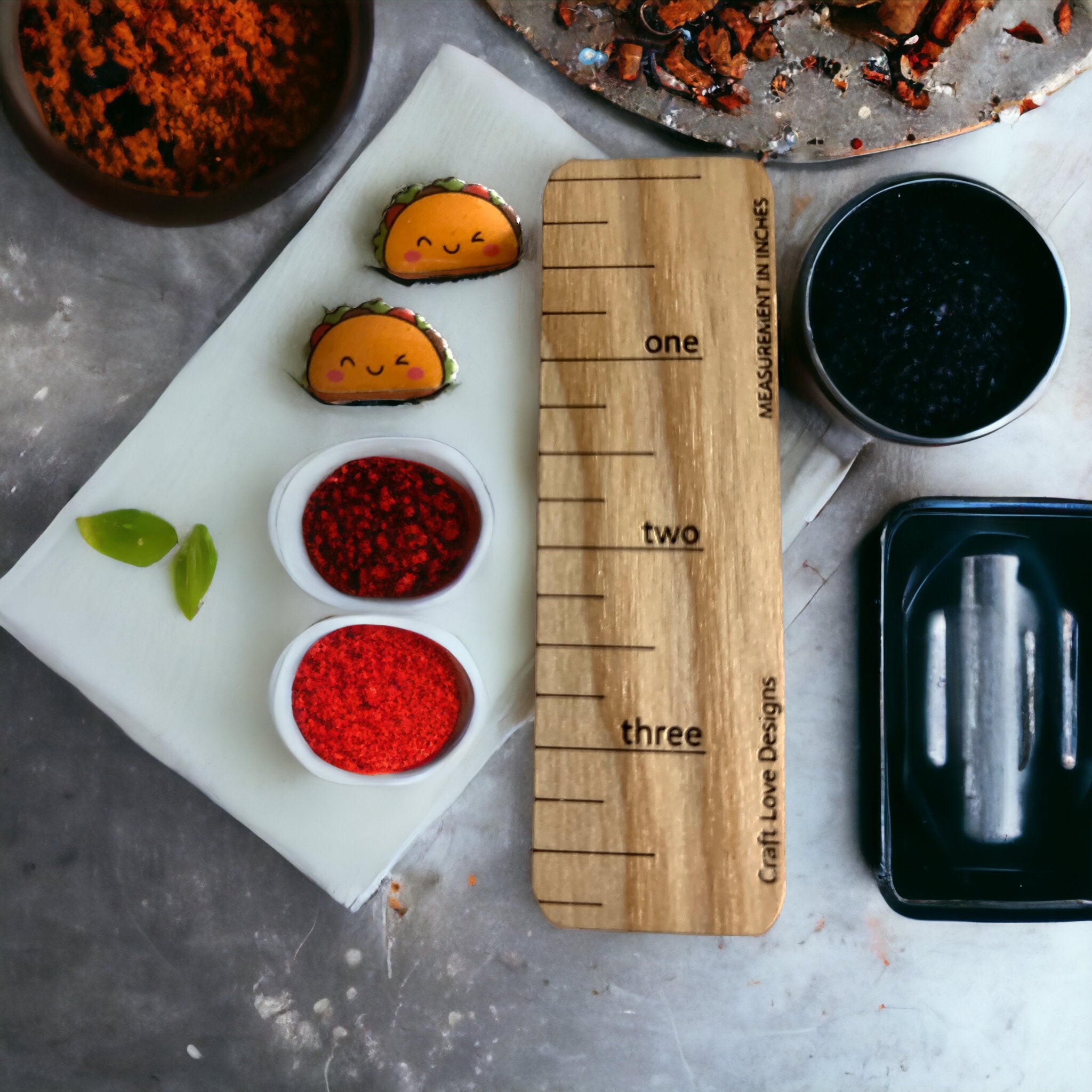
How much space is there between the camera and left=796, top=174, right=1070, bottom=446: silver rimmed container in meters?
0.61

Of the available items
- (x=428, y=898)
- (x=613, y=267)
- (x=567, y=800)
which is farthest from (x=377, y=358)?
(x=428, y=898)

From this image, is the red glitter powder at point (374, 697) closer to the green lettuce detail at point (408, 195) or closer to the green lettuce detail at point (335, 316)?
the green lettuce detail at point (335, 316)

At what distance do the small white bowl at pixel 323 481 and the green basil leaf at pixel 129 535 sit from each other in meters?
0.13

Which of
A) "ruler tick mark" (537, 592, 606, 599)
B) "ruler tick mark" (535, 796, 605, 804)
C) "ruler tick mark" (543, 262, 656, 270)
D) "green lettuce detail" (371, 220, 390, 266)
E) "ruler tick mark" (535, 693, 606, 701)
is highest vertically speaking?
"green lettuce detail" (371, 220, 390, 266)

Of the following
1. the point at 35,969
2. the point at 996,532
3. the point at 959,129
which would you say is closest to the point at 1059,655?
the point at 996,532

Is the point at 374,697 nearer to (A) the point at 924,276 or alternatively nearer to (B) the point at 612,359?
(B) the point at 612,359

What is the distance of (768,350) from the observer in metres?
0.64

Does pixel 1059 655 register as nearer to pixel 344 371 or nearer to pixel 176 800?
pixel 344 371

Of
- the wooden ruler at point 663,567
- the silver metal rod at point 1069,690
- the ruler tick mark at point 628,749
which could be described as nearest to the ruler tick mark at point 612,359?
the wooden ruler at point 663,567

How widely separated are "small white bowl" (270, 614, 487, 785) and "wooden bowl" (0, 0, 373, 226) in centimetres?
39

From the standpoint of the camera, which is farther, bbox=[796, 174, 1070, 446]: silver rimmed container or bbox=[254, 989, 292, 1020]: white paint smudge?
bbox=[254, 989, 292, 1020]: white paint smudge

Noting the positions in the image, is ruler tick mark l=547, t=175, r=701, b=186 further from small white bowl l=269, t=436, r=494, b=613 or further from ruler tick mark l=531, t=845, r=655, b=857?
ruler tick mark l=531, t=845, r=655, b=857

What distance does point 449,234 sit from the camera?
26.9 inches

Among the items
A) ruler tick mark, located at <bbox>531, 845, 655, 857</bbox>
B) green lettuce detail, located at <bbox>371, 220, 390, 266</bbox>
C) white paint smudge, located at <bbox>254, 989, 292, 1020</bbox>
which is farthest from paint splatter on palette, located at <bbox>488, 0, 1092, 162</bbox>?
white paint smudge, located at <bbox>254, 989, 292, 1020</bbox>
